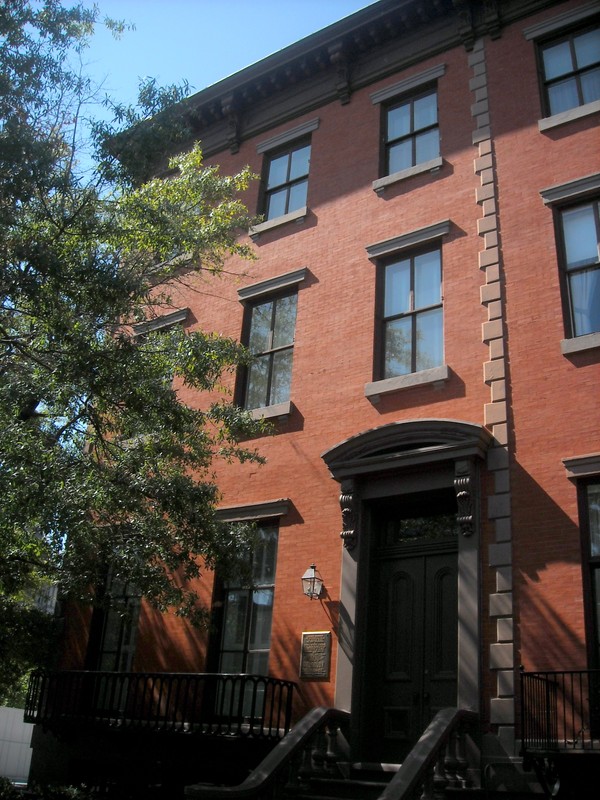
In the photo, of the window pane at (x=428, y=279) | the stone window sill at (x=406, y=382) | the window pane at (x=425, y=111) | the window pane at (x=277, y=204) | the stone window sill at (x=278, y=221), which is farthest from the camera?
the window pane at (x=277, y=204)

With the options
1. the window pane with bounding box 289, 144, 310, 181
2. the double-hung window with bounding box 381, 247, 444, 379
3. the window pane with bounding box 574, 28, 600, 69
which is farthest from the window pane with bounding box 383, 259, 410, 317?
the window pane with bounding box 574, 28, 600, 69

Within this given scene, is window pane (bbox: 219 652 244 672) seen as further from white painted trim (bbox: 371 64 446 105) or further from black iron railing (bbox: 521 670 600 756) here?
white painted trim (bbox: 371 64 446 105)

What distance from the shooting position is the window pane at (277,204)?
15.7 metres

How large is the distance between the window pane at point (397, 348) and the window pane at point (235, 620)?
13.3ft

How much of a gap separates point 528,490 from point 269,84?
33.7 feet

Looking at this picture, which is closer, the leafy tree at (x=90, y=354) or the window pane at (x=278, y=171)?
the leafy tree at (x=90, y=354)

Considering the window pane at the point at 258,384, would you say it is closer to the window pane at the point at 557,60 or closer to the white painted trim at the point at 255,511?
the white painted trim at the point at 255,511

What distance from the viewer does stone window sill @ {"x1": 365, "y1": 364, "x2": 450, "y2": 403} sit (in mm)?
11560

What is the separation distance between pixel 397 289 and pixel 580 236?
Answer: 2.88 meters

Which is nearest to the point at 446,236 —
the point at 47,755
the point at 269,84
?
the point at 269,84

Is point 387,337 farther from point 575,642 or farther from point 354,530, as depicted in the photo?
point 575,642

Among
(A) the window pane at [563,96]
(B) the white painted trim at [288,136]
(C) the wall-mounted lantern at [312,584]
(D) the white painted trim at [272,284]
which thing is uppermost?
(B) the white painted trim at [288,136]

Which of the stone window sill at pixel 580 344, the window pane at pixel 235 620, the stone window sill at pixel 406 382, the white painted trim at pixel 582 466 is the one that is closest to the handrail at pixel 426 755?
the white painted trim at pixel 582 466

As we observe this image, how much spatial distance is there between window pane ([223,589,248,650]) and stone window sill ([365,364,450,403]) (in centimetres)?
361
